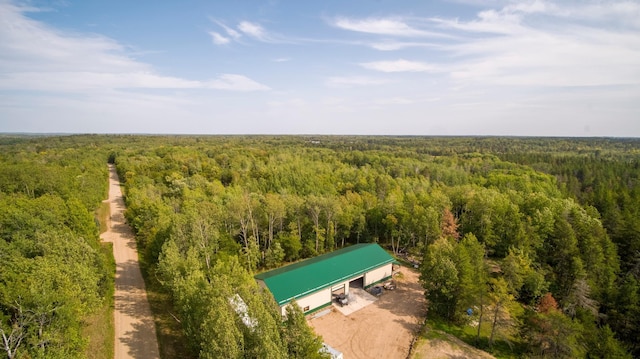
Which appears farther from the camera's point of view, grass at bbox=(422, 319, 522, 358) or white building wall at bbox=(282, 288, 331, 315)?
white building wall at bbox=(282, 288, 331, 315)

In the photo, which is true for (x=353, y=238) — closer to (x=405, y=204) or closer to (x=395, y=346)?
(x=405, y=204)

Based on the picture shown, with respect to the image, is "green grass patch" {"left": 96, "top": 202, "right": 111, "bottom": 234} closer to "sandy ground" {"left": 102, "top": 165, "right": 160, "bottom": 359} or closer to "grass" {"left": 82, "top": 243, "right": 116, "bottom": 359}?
"sandy ground" {"left": 102, "top": 165, "right": 160, "bottom": 359}

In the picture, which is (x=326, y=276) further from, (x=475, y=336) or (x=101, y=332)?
(x=101, y=332)

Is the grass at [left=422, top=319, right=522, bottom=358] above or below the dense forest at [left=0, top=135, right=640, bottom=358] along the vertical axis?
below

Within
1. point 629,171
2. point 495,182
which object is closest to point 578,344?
point 495,182

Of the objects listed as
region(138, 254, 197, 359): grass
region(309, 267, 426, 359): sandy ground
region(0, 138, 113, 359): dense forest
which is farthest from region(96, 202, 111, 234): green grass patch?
region(309, 267, 426, 359): sandy ground

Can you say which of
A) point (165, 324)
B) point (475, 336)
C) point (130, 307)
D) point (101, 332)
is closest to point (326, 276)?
point (475, 336)

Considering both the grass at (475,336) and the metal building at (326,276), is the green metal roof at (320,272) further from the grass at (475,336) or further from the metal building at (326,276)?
the grass at (475,336)

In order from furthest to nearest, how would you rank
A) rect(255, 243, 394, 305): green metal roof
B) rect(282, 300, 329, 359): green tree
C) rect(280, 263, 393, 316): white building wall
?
rect(280, 263, 393, 316): white building wall → rect(255, 243, 394, 305): green metal roof → rect(282, 300, 329, 359): green tree
